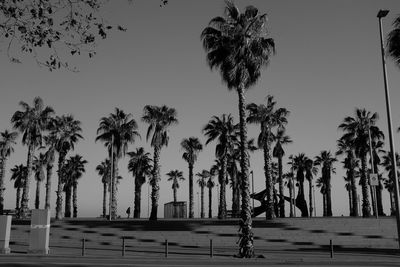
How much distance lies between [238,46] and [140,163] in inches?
1946

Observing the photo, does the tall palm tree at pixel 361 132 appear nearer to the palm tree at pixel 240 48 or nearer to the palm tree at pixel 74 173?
the palm tree at pixel 240 48

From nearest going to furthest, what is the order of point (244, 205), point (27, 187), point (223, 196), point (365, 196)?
point (244, 205) < point (27, 187) < point (223, 196) < point (365, 196)

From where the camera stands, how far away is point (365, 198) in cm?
5028

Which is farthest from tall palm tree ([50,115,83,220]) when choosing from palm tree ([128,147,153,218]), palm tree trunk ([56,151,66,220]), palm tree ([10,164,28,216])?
palm tree ([10,164,28,216])

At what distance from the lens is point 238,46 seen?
26.1 meters

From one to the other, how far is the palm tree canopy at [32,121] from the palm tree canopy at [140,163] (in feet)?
75.6

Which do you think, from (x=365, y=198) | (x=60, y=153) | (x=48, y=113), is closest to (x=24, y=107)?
(x=48, y=113)

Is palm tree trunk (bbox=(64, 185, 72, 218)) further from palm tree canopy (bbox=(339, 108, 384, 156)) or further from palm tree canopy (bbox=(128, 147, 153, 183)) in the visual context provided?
palm tree canopy (bbox=(339, 108, 384, 156))

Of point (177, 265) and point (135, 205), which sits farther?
point (135, 205)

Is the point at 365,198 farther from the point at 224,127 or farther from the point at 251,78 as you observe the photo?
the point at 251,78

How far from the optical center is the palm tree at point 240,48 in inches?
1024

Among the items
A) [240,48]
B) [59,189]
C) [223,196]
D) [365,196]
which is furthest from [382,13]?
[59,189]

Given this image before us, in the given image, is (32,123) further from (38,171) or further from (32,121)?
(38,171)

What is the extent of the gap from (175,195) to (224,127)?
187ft
